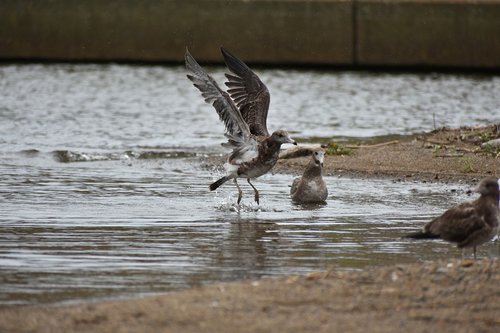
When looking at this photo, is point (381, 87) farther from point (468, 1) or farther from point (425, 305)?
point (425, 305)

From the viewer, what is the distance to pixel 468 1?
28.6m

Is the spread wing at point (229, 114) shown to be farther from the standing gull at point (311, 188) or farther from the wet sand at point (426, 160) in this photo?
the wet sand at point (426, 160)

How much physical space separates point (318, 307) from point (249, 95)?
22.6ft

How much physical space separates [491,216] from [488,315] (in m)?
1.76

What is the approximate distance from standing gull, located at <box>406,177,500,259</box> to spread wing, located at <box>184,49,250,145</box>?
159 inches

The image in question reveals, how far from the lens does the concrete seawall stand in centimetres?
2888

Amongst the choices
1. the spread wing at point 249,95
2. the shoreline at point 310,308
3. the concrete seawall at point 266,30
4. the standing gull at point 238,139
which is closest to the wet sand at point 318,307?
the shoreline at point 310,308

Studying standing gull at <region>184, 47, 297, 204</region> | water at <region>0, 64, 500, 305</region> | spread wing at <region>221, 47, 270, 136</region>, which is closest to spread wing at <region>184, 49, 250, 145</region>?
standing gull at <region>184, 47, 297, 204</region>

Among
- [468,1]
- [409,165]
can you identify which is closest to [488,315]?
[409,165]

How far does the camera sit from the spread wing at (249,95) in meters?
13.5

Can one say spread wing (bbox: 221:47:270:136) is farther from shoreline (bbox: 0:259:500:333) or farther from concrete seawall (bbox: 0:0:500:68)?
concrete seawall (bbox: 0:0:500:68)

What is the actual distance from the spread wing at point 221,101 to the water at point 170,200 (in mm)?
734

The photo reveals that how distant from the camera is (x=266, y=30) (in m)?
29.4

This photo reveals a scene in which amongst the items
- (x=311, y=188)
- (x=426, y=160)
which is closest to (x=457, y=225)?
(x=311, y=188)
